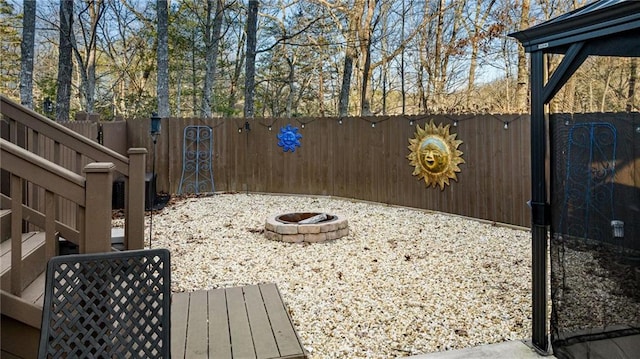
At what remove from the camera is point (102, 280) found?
181 cm

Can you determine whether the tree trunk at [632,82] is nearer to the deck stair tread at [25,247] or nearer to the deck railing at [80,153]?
the deck railing at [80,153]

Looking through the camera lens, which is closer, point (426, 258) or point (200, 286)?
point (200, 286)

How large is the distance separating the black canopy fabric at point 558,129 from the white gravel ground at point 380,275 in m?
0.47

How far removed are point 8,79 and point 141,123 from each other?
9.32 metres

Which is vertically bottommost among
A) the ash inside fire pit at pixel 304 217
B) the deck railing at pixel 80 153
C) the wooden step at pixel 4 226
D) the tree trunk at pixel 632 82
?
the ash inside fire pit at pixel 304 217

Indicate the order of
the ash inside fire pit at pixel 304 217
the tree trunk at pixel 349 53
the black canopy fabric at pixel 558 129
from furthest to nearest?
the tree trunk at pixel 349 53
the ash inside fire pit at pixel 304 217
the black canopy fabric at pixel 558 129

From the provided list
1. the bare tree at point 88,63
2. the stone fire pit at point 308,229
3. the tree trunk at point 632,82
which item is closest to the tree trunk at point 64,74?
the bare tree at point 88,63

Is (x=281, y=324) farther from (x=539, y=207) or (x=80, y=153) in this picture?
(x=80, y=153)

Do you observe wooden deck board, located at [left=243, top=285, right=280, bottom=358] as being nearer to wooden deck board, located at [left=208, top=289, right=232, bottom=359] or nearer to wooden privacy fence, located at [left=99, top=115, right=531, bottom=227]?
wooden deck board, located at [left=208, top=289, right=232, bottom=359]

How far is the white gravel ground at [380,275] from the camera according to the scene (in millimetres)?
2840

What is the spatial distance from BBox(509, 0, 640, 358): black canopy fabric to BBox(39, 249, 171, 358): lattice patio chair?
6.76 ft

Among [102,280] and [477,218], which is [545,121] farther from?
[477,218]

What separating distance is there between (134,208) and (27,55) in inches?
241

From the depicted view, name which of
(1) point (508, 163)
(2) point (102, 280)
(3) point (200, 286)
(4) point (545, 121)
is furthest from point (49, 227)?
(1) point (508, 163)
